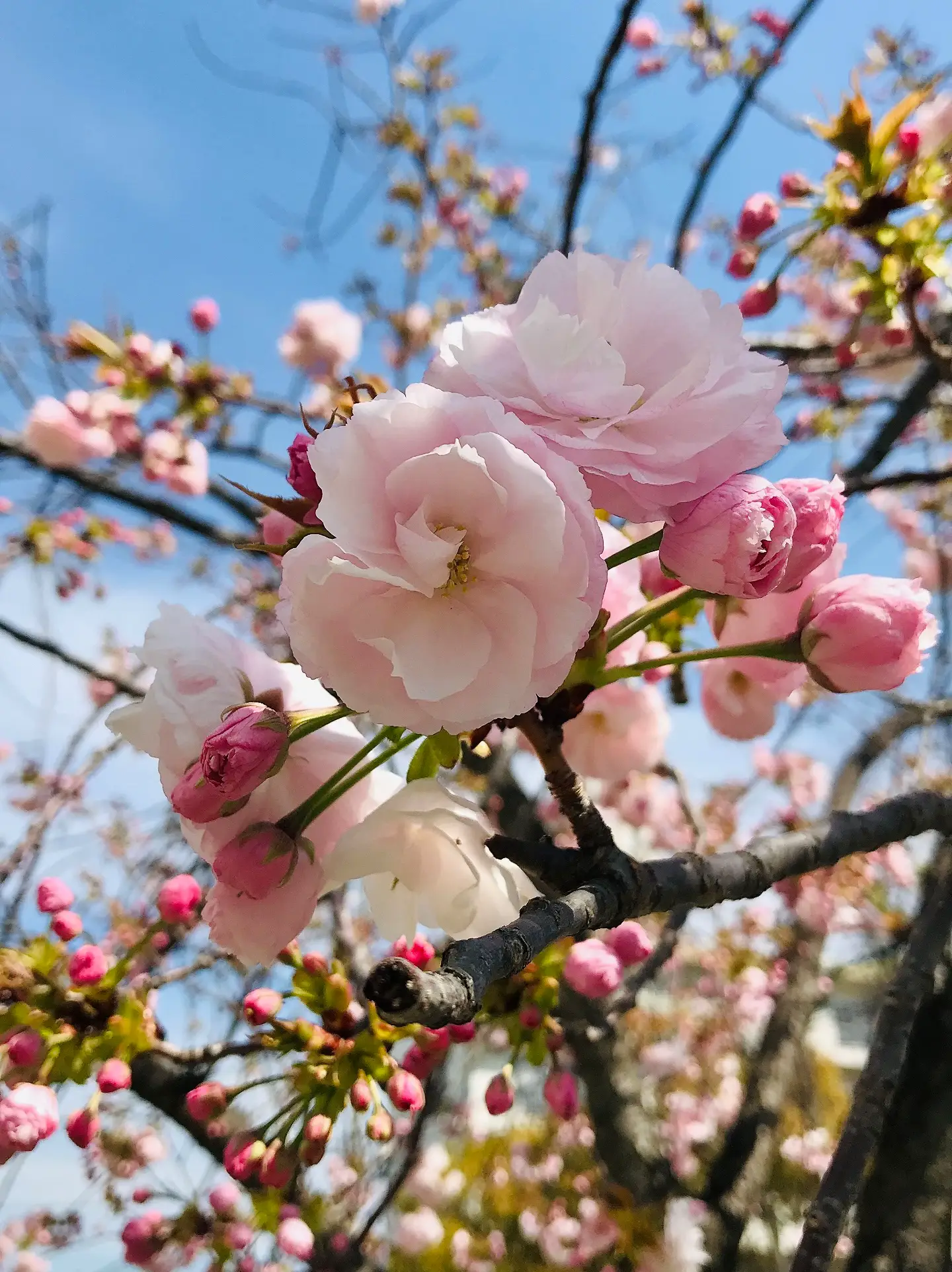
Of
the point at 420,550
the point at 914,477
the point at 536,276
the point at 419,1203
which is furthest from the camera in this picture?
the point at 419,1203

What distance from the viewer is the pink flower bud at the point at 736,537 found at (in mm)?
588

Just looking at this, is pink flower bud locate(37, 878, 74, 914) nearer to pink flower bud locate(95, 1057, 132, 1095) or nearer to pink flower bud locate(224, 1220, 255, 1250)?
pink flower bud locate(95, 1057, 132, 1095)

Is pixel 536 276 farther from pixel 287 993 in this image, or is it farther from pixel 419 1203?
pixel 419 1203

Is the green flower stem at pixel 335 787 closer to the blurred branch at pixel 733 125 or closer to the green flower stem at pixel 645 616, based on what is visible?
the green flower stem at pixel 645 616

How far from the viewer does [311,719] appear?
0.70 meters

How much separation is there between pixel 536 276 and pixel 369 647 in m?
0.36

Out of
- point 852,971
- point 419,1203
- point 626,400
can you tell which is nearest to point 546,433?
point 626,400

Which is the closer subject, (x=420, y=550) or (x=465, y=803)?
(x=420, y=550)

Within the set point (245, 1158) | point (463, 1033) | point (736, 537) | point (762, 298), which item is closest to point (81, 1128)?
point (245, 1158)

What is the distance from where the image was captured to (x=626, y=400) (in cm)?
61

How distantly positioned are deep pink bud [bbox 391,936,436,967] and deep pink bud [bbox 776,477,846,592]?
1.74ft

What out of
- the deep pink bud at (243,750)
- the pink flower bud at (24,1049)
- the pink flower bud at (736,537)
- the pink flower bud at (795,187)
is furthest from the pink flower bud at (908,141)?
the pink flower bud at (24,1049)

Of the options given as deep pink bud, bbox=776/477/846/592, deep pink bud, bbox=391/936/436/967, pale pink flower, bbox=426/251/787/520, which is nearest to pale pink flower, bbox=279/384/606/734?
pale pink flower, bbox=426/251/787/520

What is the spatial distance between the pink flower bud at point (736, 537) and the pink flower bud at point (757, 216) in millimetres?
1296
